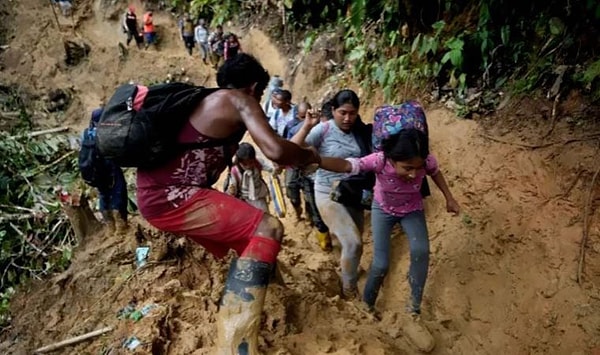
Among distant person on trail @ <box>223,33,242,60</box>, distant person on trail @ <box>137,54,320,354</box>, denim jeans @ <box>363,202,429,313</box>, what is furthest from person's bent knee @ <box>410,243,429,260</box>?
distant person on trail @ <box>223,33,242,60</box>

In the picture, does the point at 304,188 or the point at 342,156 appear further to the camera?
the point at 304,188

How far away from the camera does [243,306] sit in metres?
2.96

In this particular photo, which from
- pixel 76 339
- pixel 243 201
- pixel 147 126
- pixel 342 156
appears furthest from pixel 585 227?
pixel 76 339

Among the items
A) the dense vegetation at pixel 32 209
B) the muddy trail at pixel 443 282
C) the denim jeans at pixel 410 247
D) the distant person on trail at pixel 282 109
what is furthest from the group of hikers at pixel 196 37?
the denim jeans at pixel 410 247

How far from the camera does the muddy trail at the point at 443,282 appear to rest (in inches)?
139

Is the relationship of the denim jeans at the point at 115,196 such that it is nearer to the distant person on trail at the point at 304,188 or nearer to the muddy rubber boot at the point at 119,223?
the muddy rubber boot at the point at 119,223

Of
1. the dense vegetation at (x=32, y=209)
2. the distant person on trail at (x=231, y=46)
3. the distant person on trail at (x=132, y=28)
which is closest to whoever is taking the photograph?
the dense vegetation at (x=32, y=209)

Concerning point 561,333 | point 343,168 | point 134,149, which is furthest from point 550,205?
point 134,149

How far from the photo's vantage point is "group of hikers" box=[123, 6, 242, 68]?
46.0 ft

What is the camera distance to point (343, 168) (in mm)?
3500

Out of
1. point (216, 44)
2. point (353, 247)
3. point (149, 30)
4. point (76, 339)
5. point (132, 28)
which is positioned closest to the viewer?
point (76, 339)

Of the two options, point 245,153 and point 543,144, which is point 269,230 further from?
point 543,144

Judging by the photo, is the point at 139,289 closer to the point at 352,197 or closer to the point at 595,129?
the point at 352,197

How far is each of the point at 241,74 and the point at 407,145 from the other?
1.18 meters
